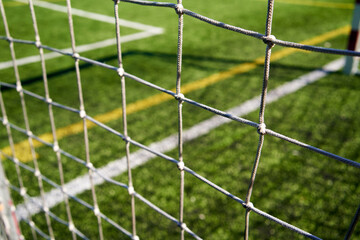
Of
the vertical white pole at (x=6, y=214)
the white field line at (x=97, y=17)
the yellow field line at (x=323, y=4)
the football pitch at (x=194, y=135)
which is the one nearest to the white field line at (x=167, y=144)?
the football pitch at (x=194, y=135)

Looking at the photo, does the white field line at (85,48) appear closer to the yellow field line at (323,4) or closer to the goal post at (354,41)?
the goal post at (354,41)

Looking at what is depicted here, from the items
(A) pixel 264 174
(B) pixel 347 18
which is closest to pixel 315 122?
(A) pixel 264 174

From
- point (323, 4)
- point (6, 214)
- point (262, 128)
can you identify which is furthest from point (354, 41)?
point (323, 4)

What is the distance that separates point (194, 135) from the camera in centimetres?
295

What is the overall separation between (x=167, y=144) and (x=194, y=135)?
267 mm

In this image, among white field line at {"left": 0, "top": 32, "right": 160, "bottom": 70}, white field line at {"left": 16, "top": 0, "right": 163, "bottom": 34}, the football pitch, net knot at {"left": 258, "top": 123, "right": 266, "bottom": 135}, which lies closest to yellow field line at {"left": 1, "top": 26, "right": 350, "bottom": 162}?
the football pitch

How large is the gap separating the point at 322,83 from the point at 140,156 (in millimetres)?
2256

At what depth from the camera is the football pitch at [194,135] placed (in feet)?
6.98

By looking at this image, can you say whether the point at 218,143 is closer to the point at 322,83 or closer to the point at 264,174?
the point at 264,174

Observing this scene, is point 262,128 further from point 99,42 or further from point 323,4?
point 323,4

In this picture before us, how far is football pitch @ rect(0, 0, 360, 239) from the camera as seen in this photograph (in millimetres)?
2129

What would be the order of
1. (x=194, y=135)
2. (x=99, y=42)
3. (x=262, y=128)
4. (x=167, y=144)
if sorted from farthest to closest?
(x=99, y=42), (x=194, y=135), (x=167, y=144), (x=262, y=128)

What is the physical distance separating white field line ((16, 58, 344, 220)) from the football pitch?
0.01 meters

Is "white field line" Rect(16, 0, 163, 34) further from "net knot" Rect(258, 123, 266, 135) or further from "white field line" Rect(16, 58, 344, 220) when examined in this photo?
"net knot" Rect(258, 123, 266, 135)
